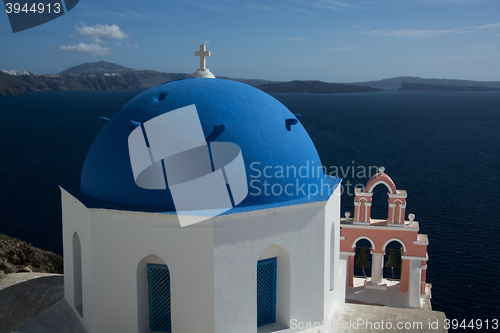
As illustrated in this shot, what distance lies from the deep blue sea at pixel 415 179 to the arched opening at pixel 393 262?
1774mm

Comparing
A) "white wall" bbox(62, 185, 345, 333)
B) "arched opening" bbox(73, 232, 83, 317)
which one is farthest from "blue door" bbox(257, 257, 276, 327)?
"arched opening" bbox(73, 232, 83, 317)

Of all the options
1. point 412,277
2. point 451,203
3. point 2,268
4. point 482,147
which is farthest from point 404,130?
point 2,268

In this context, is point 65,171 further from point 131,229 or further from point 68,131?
point 131,229

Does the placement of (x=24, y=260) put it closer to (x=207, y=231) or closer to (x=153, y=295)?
(x=153, y=295)

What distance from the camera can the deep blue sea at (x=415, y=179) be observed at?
22.7 meters

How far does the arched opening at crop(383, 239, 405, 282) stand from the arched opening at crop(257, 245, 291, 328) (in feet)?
22.3

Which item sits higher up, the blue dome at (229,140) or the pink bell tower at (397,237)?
the blue dome at (229,140)

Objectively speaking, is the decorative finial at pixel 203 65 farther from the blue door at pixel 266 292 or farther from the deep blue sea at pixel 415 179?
the deep blue sea at pixel 415 179

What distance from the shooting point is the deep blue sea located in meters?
22.7

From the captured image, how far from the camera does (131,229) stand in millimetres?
7984

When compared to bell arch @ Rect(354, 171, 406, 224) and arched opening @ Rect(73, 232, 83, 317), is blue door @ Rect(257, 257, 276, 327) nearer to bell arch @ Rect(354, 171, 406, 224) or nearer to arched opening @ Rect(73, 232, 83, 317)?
arched opening @ Rect(73, 232, 83, 317)

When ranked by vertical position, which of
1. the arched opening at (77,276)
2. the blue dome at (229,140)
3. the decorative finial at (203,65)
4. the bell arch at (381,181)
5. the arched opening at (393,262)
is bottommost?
the arched opening at (393,262)

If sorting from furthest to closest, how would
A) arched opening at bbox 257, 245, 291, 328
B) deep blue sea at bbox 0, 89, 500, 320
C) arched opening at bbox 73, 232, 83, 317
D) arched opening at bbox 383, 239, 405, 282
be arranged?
deep blue sea at bbox 0, 89, 500, 320 < arched opening at bbox 383, 239, 405, 282 < arched opening at bbox 73, 232, 83, 317 < arched opening at bbox 257, 245, 291, 328

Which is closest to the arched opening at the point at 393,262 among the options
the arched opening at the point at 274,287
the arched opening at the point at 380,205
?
the arched opening at the point at 380,205
